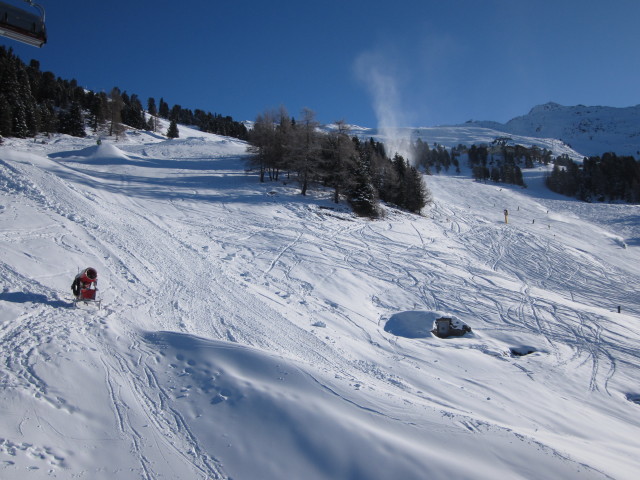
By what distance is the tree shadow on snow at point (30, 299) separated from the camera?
Answer: 8234mm

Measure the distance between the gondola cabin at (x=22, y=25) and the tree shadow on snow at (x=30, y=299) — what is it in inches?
221

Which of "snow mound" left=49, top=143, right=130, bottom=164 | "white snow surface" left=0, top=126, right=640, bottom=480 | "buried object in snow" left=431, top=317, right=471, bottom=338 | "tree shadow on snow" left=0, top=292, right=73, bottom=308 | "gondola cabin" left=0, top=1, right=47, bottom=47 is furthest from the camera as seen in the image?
"snow mound" left=49, top=143, right=130, bottom=164

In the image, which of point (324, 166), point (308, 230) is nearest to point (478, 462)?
point (308, 230)

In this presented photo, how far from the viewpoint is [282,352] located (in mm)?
8695

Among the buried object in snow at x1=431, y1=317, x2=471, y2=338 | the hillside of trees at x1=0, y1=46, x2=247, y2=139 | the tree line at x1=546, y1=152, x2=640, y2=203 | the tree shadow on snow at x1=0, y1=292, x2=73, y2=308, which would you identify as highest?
the hillside of trees at x1=0, y1=46, x2=247, y2=139

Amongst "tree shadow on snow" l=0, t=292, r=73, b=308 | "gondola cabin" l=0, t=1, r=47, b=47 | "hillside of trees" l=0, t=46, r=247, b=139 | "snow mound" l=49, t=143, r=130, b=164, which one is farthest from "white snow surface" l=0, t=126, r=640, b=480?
"hillside of trees" l=0, t=46, r=247, b=139

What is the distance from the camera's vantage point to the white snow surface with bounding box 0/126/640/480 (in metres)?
5.02

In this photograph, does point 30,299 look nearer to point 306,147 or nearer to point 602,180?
point 306,147

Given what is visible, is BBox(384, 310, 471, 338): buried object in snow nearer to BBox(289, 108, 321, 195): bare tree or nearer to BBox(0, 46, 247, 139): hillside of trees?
BBox(289, 108, 321, 195): bare tree

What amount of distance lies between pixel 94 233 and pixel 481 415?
14.7 m

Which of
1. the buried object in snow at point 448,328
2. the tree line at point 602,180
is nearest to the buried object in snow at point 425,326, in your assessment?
the buried object in snow at point 448,328

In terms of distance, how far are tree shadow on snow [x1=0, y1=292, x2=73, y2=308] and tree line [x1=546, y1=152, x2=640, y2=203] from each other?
314 feet

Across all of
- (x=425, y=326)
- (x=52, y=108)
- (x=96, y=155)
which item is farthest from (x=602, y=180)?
(x=52, y=108)

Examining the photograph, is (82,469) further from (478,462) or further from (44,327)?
(478,462)
